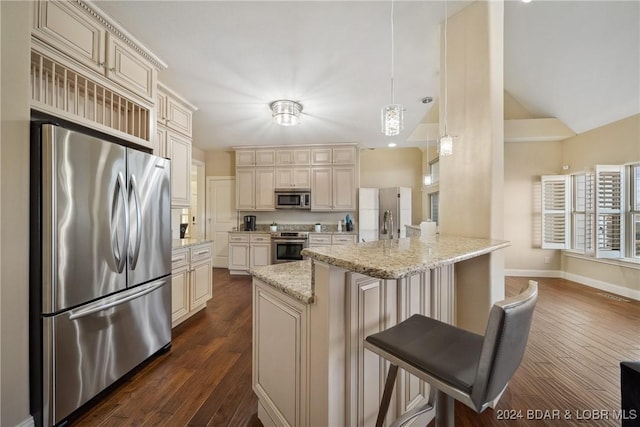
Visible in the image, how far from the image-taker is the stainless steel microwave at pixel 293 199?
5152 mm

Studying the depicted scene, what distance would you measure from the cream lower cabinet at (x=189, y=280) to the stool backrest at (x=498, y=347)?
101 inches

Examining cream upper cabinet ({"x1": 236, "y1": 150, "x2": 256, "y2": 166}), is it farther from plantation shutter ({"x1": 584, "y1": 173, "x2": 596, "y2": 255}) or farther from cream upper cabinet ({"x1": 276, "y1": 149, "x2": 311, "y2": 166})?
plantation shutter ({"x1": 584, "y1": 173, "x2": 596, "y2": 255})

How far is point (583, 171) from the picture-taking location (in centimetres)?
408

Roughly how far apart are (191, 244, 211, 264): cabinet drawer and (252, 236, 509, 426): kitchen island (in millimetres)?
1736

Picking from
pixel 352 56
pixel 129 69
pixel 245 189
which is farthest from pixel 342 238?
pixel 129 69

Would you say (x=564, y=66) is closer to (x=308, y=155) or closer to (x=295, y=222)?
(x=308, y=155)

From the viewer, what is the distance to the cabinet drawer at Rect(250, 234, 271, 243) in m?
4.95

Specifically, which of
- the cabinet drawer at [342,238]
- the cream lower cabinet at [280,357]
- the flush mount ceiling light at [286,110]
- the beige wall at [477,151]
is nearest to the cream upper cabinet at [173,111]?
the flush mount ceiling light at [286,110]

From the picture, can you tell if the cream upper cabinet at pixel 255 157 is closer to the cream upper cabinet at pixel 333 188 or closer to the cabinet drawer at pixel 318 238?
the cream upper cabinet at pixel 333 188

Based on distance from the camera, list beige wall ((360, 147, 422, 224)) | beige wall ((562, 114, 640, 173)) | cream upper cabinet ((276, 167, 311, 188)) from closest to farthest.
→ beige wall ((562, 114, 640, 173)), cream upper cabinet ((276, 167, 311, 188)), beige wall ((360, 147, 422, 224))

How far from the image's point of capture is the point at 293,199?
5164mm

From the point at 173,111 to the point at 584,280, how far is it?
6.59 meters

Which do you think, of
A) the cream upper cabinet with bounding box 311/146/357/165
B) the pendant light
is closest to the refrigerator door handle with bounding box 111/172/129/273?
the pendant light

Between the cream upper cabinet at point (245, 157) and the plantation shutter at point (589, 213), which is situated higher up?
the cream upper cabinet at point (245, 157)
